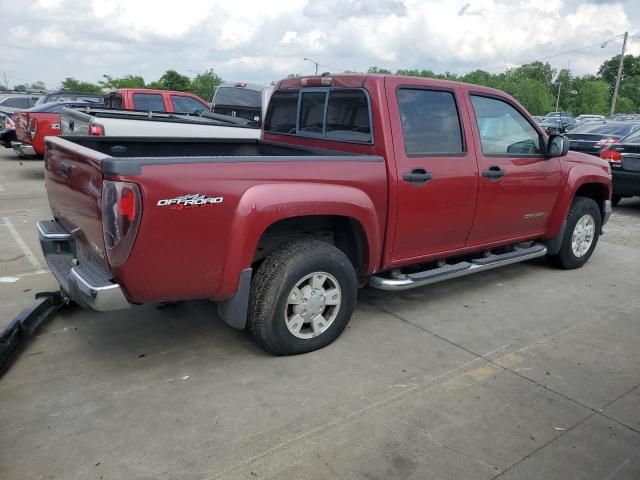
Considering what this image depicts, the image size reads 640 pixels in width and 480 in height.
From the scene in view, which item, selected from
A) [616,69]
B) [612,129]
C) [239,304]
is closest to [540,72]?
[616,69]

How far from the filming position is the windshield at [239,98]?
12.8 m

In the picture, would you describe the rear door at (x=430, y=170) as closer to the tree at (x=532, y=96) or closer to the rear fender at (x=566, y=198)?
the rear fender at (x=566, y=198)

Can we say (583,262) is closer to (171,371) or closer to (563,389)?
(563,389)

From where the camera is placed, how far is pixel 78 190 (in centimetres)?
335

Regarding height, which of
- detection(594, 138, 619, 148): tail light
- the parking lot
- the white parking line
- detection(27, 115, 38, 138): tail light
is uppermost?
detection(594, 138, 619, 148): tail light

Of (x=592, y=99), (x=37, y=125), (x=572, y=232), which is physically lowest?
(x=572, y=232)

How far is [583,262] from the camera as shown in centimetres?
604

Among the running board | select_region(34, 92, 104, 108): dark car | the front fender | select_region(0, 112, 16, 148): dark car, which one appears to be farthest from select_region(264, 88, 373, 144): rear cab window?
select_region(34, 92, 104, 108): dark car

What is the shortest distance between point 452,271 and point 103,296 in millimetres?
2756

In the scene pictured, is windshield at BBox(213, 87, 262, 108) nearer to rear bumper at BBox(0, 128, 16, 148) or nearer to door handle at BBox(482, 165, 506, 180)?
rear bumper at BBox(0, 128, 16, 148)

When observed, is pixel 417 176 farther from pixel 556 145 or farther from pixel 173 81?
pixel 173 81

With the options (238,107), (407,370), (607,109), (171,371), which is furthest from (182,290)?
(607,109)

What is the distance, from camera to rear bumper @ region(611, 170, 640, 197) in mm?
8984

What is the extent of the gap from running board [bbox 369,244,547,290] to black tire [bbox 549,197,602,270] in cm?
42
